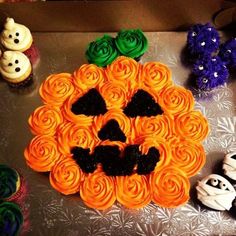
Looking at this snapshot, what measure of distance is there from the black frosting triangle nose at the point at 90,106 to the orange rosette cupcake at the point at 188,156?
28cm

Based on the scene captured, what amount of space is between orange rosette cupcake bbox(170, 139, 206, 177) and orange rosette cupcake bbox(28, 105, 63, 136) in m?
0.43

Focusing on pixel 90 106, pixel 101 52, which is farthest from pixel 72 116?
pixel 101 52

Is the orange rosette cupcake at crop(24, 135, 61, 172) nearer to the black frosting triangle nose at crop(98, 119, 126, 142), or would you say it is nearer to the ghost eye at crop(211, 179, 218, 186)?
the black frosting triangle nose at crop(98, 119, 126, 142)

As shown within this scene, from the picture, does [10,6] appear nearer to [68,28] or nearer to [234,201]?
[68,28]

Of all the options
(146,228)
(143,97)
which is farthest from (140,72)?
(146,228)

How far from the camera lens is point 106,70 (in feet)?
5.68

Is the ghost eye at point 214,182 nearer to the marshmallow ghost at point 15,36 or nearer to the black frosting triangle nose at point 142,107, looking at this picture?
the black frosting triangle nose at point 142,107

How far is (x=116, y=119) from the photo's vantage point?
63.9 inches

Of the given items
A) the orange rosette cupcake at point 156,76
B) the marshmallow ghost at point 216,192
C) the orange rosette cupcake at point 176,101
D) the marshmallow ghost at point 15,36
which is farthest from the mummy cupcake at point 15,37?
the marshmallow ghost at point 216,192

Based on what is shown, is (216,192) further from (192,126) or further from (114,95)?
(114,95)

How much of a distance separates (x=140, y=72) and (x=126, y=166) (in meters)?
0.39

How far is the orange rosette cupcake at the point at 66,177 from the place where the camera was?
60.6 inches

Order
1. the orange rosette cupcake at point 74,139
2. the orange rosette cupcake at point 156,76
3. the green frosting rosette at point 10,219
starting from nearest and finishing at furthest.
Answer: the green frosting rosette at point 10,219 → the orange rosette cupcake at point 74,139 → the orange rosette cupcake at point 156,76

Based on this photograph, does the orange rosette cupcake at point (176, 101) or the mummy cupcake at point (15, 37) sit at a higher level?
the mummy cupcake at point (15, 37)
